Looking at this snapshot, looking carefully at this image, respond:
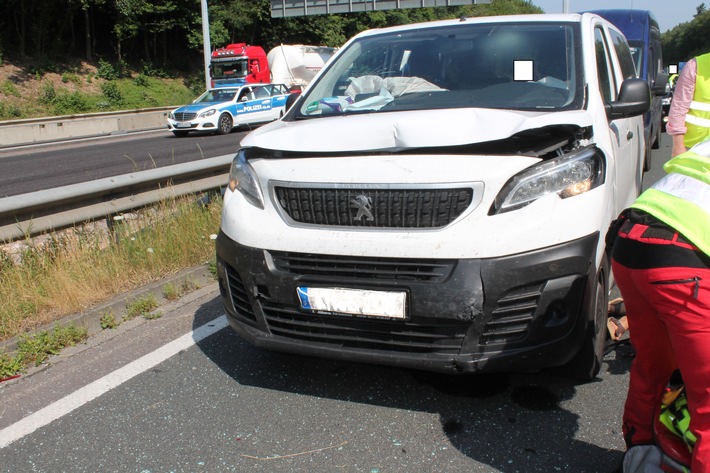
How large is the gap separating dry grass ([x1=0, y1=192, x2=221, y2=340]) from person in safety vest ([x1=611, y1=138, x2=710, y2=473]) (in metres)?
3.76

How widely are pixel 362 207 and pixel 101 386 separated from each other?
179cm

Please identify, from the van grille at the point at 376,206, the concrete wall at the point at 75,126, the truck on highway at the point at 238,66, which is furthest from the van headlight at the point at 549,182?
the truck on highway at the point at 238,66

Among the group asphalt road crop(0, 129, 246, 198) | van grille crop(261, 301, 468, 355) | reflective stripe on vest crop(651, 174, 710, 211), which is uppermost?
reflective stripe on vest crop(651, 174, 710, 211)

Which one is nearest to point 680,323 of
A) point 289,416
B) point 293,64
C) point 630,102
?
point 289,416

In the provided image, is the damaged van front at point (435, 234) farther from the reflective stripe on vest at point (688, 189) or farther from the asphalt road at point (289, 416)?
the reflective stripe on vest at point (688, 189)

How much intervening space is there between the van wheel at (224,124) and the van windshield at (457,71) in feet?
67.2

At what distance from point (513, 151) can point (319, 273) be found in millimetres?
1029

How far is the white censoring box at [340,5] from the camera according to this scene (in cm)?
3669

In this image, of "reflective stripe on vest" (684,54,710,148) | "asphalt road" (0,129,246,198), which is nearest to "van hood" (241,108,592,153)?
"reflective stripe on vest" (684,54,710,148)

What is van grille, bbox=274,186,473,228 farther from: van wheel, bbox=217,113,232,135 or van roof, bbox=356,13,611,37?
van wheel, bbox=217,113,232,135

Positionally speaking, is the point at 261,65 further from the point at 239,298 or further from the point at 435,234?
the point at 435,234

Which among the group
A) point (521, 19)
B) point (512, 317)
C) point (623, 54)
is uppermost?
point (521, 19)

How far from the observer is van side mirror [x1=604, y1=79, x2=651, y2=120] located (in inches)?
153

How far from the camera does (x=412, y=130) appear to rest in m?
3.33
